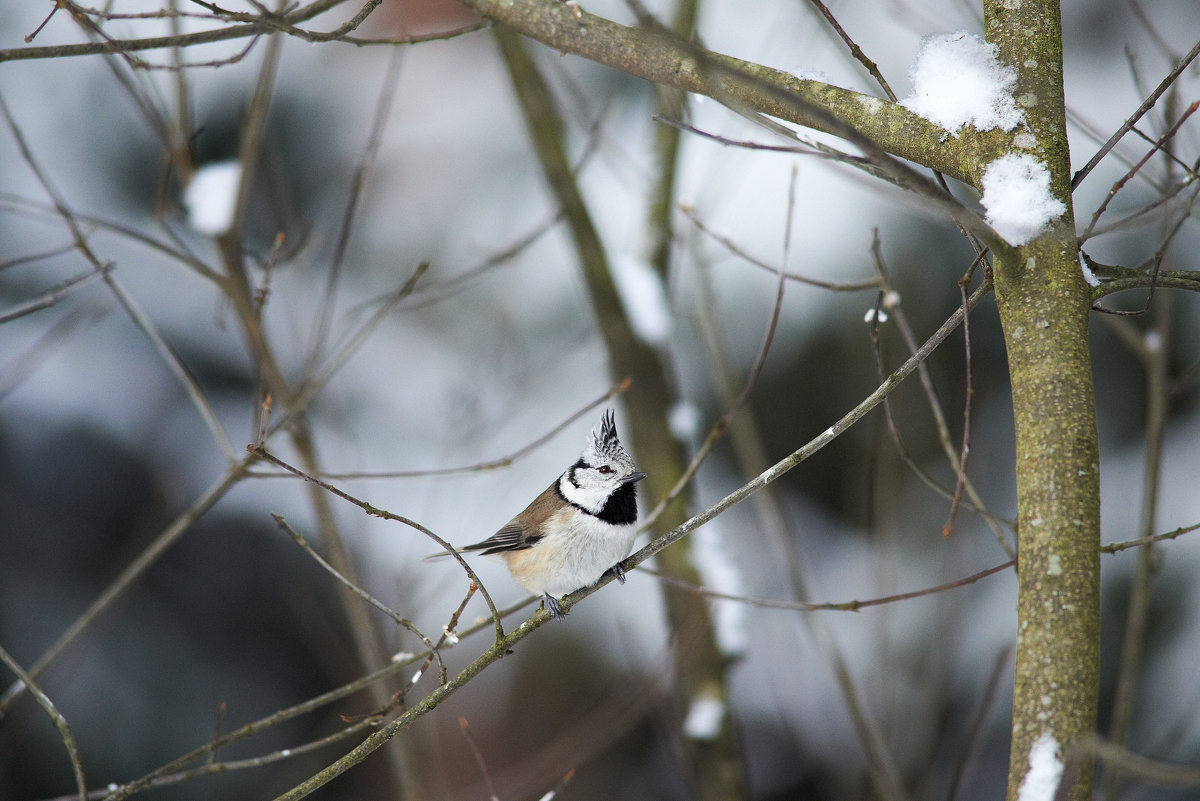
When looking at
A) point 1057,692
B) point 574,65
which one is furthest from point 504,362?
point 1057,692

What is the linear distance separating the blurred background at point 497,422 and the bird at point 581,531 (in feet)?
2.90

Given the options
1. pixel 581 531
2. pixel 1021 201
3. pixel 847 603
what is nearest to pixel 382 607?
pixel 581 531

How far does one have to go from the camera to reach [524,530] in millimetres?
3000

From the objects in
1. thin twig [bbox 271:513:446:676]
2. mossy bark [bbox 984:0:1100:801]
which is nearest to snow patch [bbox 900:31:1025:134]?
mossy bark [bbox 984:0:1100:801]

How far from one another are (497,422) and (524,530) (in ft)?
4.83

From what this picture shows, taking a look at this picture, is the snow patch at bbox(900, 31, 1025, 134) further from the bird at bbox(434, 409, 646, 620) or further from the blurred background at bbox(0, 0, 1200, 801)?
the blurred background at bbox(0, 0, 1200, 801)

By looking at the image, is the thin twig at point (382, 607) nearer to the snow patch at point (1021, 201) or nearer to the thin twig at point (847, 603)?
the thin twig at point (847, 603)

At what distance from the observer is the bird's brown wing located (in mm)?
2895

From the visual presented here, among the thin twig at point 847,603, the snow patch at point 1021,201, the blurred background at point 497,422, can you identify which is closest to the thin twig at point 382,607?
the thin twig at point 847,603

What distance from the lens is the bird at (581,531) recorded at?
268cm

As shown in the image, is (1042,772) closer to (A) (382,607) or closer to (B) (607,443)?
(A) (382,607)

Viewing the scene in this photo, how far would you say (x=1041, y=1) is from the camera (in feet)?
5.77

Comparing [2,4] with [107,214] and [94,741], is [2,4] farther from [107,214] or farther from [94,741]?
[94,741]

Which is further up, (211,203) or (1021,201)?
(211,203)
